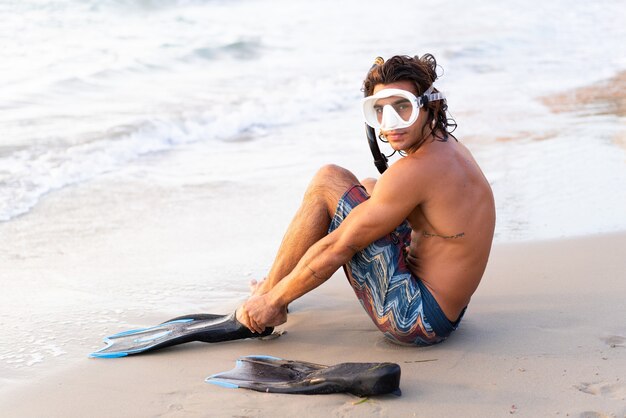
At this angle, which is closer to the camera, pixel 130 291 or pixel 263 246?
pixel 130 291

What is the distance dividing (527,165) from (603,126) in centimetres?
203

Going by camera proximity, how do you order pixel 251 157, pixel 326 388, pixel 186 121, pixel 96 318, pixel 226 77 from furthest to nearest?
pixel 226 77, pixel 186 121, pixel 251 157, pixel 96 318, pixel 326 388

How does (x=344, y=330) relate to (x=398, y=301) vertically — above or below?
below

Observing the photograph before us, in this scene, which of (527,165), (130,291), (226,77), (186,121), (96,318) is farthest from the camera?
(226,77)

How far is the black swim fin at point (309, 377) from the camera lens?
3350mm

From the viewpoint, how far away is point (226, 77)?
47.2 feet

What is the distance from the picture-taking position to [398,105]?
375 cm

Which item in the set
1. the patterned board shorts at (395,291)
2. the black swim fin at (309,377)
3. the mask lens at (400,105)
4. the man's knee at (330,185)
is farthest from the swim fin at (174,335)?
the mask lens at (400,105)

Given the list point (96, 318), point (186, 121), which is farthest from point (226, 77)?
point (96, 318)

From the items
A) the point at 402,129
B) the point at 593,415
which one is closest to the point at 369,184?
the point at 402,129

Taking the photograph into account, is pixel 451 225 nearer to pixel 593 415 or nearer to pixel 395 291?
pixel 395 291

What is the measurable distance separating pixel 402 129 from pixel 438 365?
1.06 metres

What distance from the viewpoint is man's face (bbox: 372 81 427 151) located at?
3.74 meters

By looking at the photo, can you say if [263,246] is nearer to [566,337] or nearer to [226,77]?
[566,337]
